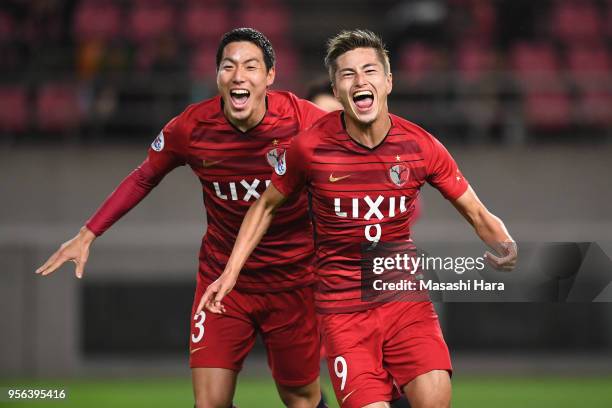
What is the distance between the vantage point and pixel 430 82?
11586 mm

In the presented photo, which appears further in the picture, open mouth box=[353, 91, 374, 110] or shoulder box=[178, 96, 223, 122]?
shoulder box=[178, 96, 223, 122]

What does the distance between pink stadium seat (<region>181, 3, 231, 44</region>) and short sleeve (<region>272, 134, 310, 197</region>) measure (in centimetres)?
815

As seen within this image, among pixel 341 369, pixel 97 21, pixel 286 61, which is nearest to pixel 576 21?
pixel 286 61

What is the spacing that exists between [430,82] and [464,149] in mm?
742

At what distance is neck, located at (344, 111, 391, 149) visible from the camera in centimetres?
536

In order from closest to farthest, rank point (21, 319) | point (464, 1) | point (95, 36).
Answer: point (21, 319)
point (95, 36)
point (464, 1)

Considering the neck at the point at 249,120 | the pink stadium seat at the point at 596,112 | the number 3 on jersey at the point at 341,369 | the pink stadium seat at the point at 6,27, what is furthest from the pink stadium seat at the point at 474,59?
the number 3 on jersey at the point at 341,369

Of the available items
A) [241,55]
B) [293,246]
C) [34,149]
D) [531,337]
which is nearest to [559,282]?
[293,246]

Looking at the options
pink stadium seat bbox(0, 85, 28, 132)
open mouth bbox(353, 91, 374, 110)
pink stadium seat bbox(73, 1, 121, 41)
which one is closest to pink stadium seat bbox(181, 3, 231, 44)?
pink stadium seat bbox(73, 1, 121, 41)

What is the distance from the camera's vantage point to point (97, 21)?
13.2 m

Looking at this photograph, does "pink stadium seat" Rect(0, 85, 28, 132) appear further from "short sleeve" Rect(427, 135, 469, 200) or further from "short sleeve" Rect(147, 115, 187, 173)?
"short sleeve" Rect(427, 135, 469, 200)

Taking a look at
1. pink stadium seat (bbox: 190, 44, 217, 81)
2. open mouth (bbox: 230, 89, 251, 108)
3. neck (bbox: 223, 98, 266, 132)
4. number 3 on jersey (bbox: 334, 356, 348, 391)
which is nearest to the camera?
number 3 on jersey (bbox: 334, 356, 348, 391)

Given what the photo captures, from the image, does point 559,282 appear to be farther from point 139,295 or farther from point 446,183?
point 139,295

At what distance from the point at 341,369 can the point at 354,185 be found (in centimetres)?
83
